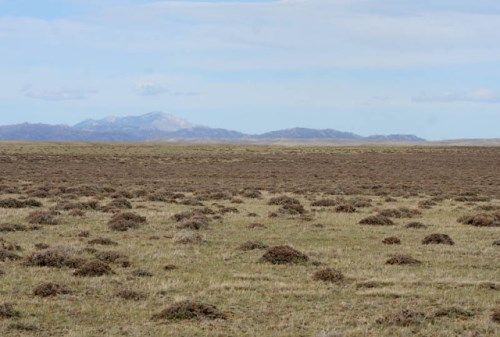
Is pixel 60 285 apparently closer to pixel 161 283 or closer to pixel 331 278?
pixel 161 283

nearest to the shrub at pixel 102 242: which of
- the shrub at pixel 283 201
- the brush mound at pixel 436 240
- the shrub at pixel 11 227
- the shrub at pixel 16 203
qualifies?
the shrub at pixel 11 227

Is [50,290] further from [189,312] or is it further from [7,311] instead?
[189,312]

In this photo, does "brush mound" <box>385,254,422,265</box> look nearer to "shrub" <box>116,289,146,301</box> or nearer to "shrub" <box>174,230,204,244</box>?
"shrub" <box>174,230,204,244</box>

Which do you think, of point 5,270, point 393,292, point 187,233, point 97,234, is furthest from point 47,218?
point 393,292

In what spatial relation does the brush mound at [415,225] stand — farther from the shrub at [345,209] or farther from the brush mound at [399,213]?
the shrub at [345,209]

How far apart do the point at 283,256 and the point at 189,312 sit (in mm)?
6209

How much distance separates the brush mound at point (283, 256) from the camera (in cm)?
1838

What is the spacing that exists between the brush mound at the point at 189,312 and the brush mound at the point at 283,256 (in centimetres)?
567

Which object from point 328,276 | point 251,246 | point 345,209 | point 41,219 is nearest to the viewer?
point 328,276

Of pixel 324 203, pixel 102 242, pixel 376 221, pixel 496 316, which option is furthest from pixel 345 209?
pixel 496 316

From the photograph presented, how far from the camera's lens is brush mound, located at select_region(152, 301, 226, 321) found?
12477 mm

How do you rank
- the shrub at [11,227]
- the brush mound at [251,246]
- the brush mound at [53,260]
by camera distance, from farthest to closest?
1. the shrub at [11,227]
2. the brush mound at [251,246]
3. the brush mound at [53,260]

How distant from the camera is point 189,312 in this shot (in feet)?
41.2

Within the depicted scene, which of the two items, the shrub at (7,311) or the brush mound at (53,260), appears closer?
the shrub at (7,311)
